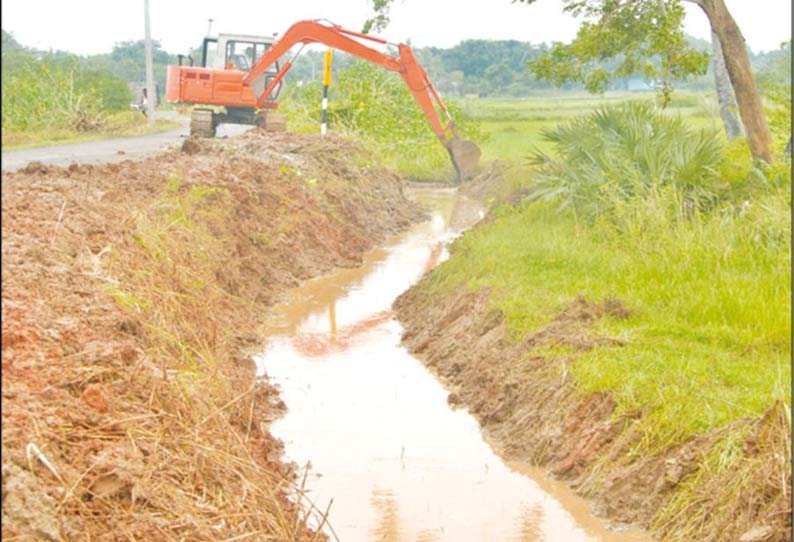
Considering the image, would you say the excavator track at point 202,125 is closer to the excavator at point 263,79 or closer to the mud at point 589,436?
the excavator at point 263,79

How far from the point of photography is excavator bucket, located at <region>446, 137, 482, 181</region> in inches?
1028

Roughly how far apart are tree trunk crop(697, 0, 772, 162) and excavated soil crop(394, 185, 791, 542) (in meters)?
5.29

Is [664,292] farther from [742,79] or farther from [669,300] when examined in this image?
[742,79]

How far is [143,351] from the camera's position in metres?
7.64

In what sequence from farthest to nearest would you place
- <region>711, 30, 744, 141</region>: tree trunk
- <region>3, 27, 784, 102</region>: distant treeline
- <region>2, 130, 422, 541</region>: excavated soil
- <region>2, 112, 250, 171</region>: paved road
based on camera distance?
<region>3, 27, 784, 102</region>: distant treeline < <region>2, 112, 250, 171</region>: paved road < <region>711, 30, 744, 141</region>: tree trunk < <region>2, 130, 422, 541</region>: excavated soil

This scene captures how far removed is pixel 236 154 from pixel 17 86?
15095 millimetres

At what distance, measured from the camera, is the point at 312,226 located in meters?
19.2

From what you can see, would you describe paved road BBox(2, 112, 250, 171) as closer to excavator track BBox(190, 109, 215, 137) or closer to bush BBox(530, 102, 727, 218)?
excavator track BBox(190, 109, 215, 137)

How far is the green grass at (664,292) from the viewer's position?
7.93 metres

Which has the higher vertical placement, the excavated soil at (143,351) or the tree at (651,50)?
the tree at (651,50)

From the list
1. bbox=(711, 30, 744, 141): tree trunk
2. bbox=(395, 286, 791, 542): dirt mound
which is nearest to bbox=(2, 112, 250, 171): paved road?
bbox=(395, 286, 791, 542): dirt mound

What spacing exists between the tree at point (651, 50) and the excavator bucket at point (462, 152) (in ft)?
23.8

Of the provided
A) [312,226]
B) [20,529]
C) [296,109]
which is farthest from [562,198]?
[296,109]

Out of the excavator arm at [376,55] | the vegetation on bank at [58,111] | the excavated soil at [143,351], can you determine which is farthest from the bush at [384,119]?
the excavated soil at [143,351]
